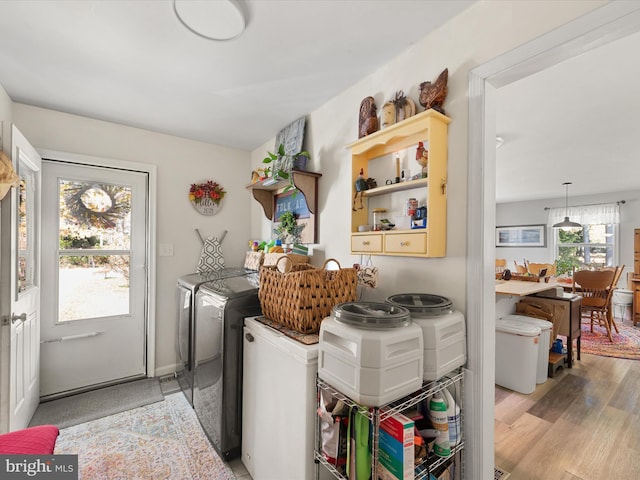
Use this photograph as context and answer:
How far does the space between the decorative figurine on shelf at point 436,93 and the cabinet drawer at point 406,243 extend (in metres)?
0.59

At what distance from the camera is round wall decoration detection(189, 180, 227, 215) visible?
112 inches

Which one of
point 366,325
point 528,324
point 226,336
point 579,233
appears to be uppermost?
point 579,233

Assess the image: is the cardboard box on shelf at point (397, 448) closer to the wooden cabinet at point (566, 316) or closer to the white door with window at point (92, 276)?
the white door with window at point (92, 276)

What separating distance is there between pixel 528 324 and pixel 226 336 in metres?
2.56

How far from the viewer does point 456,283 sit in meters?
1.33

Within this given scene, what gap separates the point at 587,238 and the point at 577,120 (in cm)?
502

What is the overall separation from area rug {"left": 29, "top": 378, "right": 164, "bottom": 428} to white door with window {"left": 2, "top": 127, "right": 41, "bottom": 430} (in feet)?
0.35

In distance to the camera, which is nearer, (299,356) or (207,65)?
(299,356)

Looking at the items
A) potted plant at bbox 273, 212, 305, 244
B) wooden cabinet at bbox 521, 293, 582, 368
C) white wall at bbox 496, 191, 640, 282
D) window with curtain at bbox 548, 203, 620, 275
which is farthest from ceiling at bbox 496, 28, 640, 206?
potted plant at bbox 273, 212, 305, 244

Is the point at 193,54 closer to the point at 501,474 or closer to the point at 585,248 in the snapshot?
the point at 501,474

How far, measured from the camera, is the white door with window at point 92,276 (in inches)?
91.2

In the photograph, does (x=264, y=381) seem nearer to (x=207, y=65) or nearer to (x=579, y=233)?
(x=207, y=65)

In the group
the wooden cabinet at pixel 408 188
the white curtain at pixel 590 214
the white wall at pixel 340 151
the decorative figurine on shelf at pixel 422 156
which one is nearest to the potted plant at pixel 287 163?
the white wall at pixel 340 151

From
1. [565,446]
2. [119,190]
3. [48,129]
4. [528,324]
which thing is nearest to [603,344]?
[528,324]
